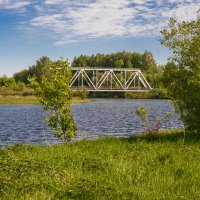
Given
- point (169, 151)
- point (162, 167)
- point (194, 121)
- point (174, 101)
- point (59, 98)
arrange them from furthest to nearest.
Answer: point (59, 98), point (174, 101), point (194, 121), point (169, 151), point (162, 167)

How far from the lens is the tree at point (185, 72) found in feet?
62.2

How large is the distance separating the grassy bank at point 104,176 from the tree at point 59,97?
7.05m

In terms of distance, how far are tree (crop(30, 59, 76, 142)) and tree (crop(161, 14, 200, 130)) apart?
5.57 metres

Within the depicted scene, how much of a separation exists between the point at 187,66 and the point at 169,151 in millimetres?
7507

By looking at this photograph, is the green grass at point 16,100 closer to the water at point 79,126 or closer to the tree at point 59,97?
the water at point 79,126

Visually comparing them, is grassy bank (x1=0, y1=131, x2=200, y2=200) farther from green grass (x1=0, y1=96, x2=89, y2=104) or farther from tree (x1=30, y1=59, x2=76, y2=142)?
green grass (x1=0, y1=96, x2=89, y2=104)

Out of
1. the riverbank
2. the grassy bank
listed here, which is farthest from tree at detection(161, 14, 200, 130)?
the riverbank

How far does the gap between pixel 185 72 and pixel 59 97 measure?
7034 mm

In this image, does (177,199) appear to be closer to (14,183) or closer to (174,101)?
(14,183)

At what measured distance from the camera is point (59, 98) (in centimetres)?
2156

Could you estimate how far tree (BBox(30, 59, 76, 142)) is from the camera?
20969mm

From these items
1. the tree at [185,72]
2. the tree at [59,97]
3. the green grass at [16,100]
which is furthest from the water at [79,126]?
the green grass at [16,100]

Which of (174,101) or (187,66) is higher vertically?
(187,66)

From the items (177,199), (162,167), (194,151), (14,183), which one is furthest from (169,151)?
(14,183)
